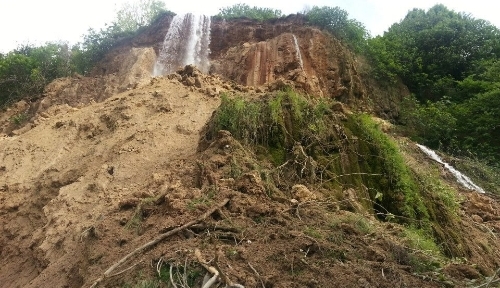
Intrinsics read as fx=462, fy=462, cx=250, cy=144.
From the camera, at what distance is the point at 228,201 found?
5398 mm

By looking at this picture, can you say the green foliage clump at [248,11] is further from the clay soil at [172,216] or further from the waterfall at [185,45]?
the clay soil at [172,216]

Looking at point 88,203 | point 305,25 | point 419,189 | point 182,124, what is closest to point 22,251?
point 88,203

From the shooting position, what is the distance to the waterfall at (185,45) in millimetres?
19609

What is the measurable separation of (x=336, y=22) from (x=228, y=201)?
52.5 ft

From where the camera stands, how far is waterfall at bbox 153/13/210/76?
19.6 m

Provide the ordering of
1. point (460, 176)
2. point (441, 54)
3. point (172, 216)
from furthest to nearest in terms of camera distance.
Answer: point (441, 54)
point (460, 176)
point (172, 216)

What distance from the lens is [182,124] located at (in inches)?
377

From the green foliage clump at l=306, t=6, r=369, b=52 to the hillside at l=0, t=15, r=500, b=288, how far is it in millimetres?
8852

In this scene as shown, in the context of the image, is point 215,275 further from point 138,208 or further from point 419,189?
point 419,189

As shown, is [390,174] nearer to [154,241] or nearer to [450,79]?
[154,241]

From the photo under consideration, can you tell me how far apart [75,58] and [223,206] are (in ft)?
67.3

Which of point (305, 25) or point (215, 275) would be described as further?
point (305, 25)

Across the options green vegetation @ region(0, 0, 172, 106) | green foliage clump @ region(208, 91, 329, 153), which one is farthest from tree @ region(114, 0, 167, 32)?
green foliage clump @ region(208, 91, 329, 153)

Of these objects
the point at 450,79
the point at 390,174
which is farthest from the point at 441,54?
the point at 390,174
